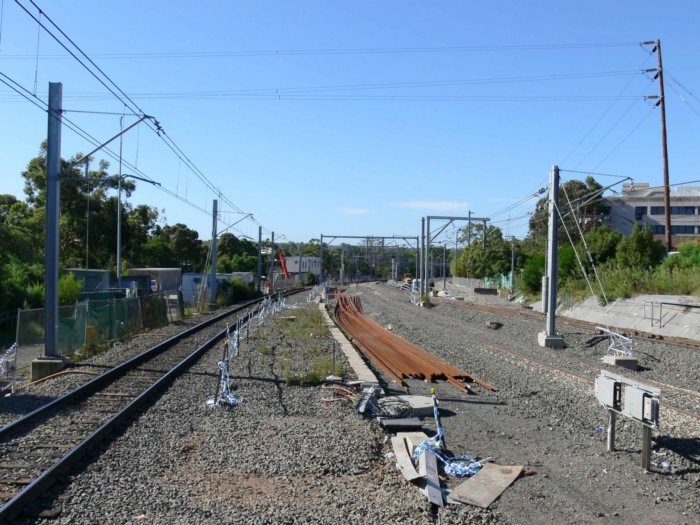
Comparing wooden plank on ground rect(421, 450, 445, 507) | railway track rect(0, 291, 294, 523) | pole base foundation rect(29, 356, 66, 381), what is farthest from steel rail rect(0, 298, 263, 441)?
wooden plank on ground rect(421, 450, 445, 507)

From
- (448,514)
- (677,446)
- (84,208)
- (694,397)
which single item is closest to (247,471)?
(448,514)

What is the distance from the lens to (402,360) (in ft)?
64.3

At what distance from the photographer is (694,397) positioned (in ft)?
45.2

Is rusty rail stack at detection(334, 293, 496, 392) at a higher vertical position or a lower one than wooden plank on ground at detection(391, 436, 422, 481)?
lower

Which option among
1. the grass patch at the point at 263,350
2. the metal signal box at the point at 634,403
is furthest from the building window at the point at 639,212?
the metal signal box at the point at 634,403

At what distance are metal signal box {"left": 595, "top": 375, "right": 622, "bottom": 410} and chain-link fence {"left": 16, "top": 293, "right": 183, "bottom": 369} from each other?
46.2 ft

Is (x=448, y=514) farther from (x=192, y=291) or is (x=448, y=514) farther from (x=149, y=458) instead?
(x=192, y=291)

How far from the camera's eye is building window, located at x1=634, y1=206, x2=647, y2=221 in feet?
256

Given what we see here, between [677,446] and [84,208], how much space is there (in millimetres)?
58737

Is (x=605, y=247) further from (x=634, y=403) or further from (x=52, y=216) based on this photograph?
(x=634, y=403)

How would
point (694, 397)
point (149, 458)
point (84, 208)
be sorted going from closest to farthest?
point (149, 458), point (694, 397), point (84, 208)

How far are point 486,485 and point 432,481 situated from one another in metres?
0.59

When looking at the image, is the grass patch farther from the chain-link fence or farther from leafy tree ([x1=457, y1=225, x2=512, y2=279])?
leafy tree ([x1=457, y1=225, x2=512, y2=279])

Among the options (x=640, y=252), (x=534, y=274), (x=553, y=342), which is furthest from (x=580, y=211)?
(x=553, y=342)
